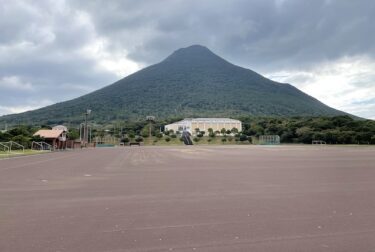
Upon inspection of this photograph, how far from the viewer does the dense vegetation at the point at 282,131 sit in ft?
281

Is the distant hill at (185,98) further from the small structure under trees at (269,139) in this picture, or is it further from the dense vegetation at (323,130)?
the small structure under trees at (269,139)

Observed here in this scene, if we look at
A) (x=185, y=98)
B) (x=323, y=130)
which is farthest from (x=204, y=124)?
(x=323, y=130)

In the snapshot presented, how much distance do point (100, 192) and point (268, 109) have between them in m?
153

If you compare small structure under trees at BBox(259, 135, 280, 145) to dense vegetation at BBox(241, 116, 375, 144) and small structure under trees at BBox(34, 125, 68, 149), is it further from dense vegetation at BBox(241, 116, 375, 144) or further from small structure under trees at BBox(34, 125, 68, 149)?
small structure under trees at BBox(34, 125, 68, 149)

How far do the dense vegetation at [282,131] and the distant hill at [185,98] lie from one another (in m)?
13.2

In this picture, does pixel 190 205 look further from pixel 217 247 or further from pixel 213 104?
pixel 213 104

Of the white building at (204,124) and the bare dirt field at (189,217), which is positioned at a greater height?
the white building at (204,124)

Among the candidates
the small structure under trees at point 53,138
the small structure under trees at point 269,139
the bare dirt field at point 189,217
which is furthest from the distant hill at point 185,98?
the bare dirt field at point 189,217

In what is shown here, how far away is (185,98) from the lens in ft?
561

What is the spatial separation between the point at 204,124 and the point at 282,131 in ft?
127

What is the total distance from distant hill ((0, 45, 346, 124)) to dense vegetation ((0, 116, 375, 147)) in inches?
521

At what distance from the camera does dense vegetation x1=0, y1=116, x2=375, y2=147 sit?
85500 millimetres

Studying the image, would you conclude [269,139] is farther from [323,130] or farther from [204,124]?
[204,124]

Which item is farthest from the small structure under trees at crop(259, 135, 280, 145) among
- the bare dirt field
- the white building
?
the bare dirt field
